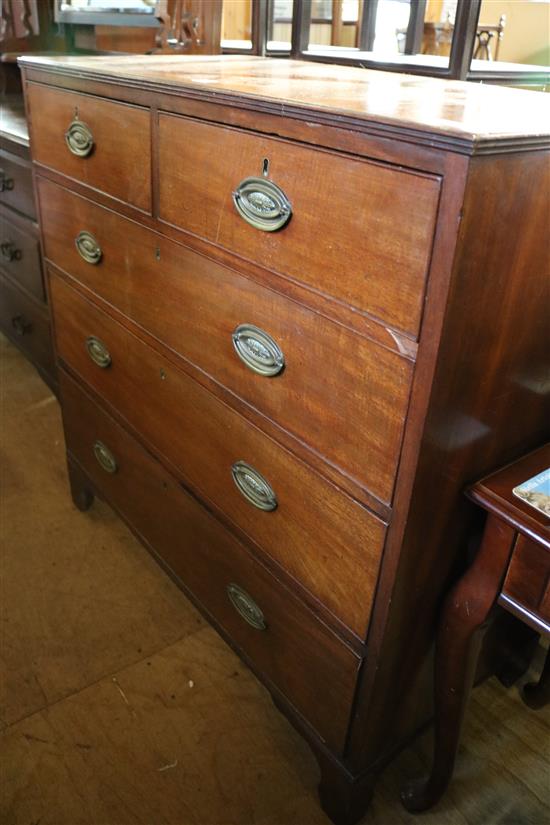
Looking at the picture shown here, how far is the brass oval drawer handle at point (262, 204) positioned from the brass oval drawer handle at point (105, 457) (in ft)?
2.67

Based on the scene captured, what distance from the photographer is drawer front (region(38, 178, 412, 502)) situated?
78cm

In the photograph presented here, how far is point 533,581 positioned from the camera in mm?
820

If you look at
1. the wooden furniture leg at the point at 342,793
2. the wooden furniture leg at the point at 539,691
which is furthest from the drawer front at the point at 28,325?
the wooden furniture leg at the point at 539,691

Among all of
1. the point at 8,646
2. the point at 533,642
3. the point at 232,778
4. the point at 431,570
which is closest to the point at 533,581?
the point at 431,570

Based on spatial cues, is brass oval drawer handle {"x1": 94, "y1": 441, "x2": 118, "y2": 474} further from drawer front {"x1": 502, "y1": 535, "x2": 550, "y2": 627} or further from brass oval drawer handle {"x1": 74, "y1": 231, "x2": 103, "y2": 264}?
drawer front {"x1": 502, "y1": 535, "x2": 550, "y2": 627}

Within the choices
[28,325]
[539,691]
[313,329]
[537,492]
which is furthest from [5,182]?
[539,691]

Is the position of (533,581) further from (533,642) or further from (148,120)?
(148,120)

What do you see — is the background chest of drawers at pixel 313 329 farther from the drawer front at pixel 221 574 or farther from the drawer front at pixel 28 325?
the drawer front at pixel 28 325

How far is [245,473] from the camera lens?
3.47 ft

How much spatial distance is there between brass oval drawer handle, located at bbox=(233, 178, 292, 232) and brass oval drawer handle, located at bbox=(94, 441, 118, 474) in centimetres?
81

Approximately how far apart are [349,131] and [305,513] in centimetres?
51

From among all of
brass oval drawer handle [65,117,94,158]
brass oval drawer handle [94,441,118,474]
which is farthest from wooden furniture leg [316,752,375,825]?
brass oval drawer handle [65,117,94,158]

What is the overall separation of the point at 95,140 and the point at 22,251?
104cm

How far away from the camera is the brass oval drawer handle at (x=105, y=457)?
1.54m
